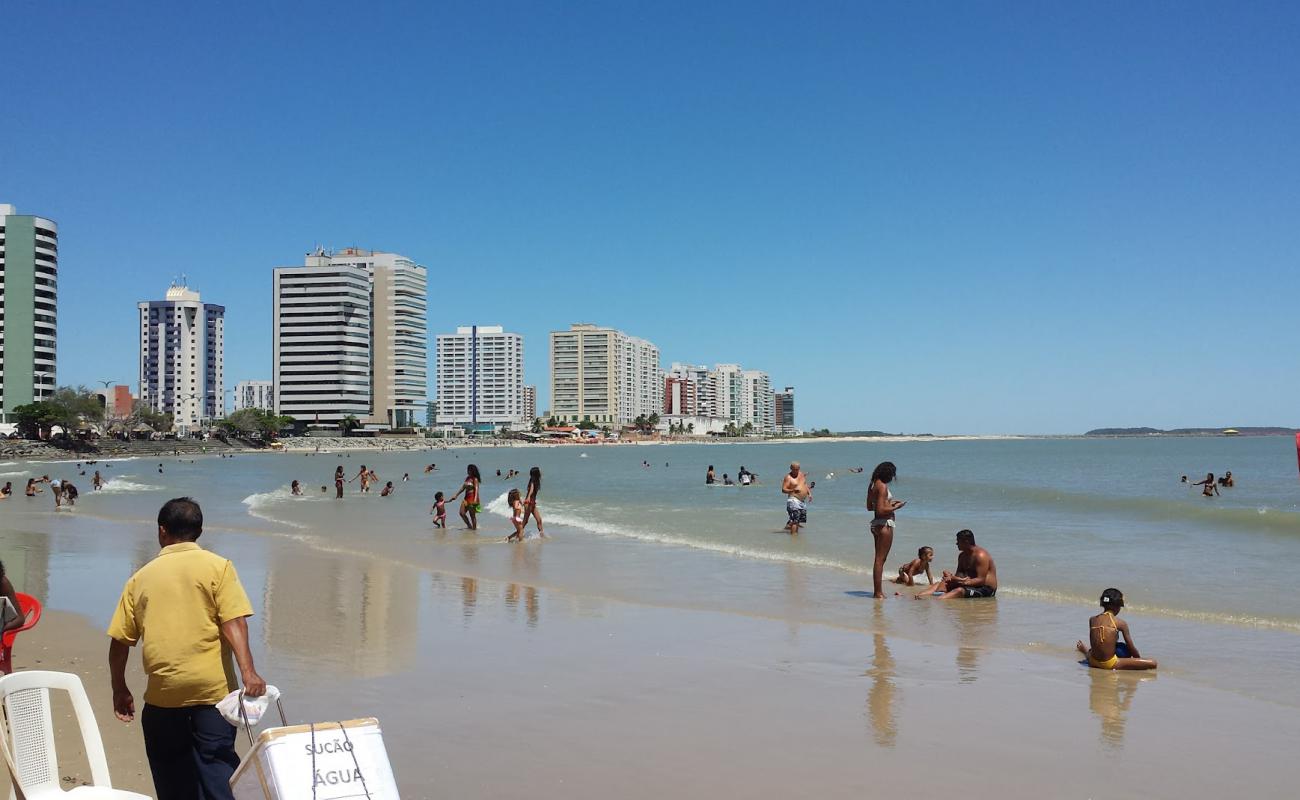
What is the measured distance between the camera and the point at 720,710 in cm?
666

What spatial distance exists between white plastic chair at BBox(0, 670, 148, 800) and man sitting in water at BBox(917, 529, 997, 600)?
33.2ft

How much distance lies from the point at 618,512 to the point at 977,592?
720 inches

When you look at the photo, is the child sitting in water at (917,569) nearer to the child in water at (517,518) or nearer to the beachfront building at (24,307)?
the child in water at (517,518)

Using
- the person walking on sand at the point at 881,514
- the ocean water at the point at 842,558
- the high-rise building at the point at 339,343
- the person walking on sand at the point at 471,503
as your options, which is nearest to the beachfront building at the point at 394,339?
the high-rise building at the point at 339,343

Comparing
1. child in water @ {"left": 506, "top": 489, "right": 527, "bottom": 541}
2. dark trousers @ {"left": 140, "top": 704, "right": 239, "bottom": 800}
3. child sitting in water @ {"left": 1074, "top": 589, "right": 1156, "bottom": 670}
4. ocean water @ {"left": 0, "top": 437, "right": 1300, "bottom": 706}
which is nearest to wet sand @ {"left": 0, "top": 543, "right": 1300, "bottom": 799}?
child sitting in water @ {"left": 1074, "top": 589, "right": 1156, "bottom": 670}

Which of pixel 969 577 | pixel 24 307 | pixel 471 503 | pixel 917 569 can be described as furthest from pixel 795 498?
pixel 24 307

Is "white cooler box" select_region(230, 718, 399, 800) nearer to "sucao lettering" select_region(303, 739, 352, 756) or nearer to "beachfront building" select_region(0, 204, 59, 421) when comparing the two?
"sucao lettering" select_region(303, 739, 352, 756)

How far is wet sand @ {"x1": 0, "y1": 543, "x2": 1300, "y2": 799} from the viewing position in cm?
533

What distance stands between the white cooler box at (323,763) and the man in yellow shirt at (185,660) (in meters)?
0.68

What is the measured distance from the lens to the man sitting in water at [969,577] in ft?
39.0

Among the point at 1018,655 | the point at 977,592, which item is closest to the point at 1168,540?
the point at 977,592

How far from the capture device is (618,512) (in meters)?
29.4

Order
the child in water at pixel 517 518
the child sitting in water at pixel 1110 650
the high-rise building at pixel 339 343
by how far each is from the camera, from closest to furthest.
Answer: the child sitting in water at pixel 1110 650 < the child in water at pixel 517 518 < the high-rise building at pixel 339 343

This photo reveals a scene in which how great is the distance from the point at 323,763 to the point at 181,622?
110cm
